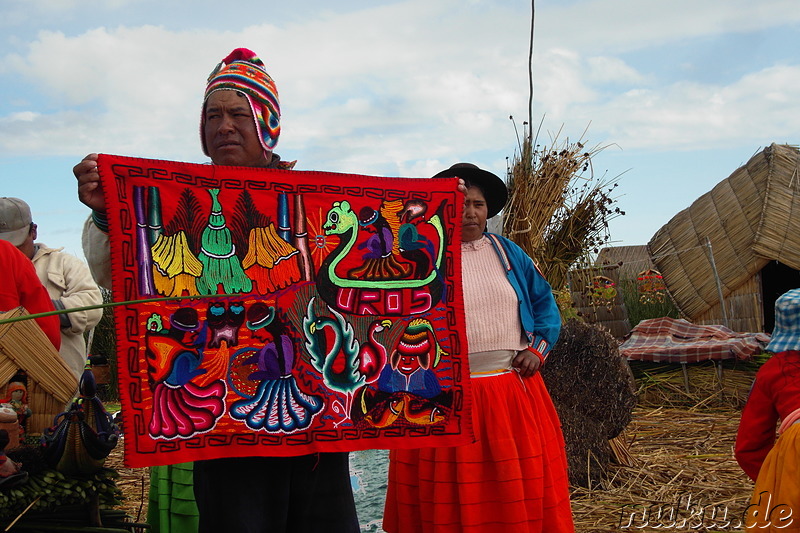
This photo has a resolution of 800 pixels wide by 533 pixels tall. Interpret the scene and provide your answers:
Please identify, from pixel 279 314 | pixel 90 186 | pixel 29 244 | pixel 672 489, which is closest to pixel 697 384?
pixel 672 489

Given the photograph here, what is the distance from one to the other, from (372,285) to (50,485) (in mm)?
1410

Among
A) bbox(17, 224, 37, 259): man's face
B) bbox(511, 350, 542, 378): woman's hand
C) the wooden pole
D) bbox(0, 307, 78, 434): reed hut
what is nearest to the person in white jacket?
bbox(17, 224, 37, 259): man's face

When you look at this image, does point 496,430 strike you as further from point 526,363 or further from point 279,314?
point 279,314

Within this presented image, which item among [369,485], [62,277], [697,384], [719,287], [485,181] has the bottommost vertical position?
[369,485]

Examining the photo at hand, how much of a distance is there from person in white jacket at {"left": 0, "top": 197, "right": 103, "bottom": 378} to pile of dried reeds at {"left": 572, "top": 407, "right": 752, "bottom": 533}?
319 cm

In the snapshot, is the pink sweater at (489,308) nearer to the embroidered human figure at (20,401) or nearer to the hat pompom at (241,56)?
the hat pompom at (241,56)

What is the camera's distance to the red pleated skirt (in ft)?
10.5

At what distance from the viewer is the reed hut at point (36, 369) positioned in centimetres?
284

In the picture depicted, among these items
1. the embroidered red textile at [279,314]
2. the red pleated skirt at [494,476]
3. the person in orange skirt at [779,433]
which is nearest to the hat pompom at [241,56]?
the embroidered red textile at [279,314]

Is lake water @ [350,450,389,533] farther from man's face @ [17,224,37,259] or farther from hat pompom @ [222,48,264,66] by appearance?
hat pompom @ [222,48,264,66]

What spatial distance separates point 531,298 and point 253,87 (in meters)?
1.71

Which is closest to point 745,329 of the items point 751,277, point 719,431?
point 751,277

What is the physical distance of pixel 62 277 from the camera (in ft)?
16.1

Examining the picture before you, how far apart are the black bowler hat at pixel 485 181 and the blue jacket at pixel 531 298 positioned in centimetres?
22
